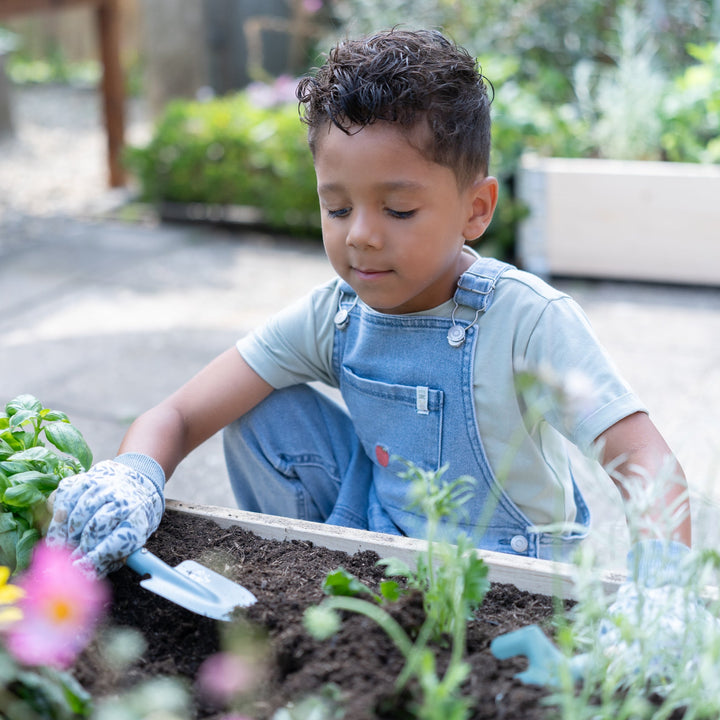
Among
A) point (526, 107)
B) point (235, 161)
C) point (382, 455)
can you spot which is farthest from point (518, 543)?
point (235, 161)

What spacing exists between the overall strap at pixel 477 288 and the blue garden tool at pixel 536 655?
0.68 metres

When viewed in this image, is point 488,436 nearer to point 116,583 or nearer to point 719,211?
point 116,583

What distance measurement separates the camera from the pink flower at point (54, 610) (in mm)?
1060

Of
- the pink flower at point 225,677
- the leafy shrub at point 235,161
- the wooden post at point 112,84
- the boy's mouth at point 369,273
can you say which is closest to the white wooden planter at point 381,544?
the pink flower at point 225,677

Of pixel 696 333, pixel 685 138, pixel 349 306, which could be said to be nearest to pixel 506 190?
pixel 685 138

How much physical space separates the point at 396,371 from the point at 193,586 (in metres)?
0.62

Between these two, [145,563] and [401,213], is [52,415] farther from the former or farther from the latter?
[401,213]

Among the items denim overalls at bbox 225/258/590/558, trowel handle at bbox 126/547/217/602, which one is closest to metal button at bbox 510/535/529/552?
denim overalls at bbox 225/258/590/558

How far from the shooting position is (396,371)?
1736mm

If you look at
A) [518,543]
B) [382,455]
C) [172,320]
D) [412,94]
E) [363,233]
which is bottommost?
[172,320]

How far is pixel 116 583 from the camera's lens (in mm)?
1357

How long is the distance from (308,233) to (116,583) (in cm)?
434

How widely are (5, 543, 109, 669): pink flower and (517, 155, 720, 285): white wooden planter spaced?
11.8 ft

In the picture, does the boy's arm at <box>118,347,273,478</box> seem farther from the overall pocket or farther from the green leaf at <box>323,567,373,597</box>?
the green leaf at <box>323,567,373,597</box>
